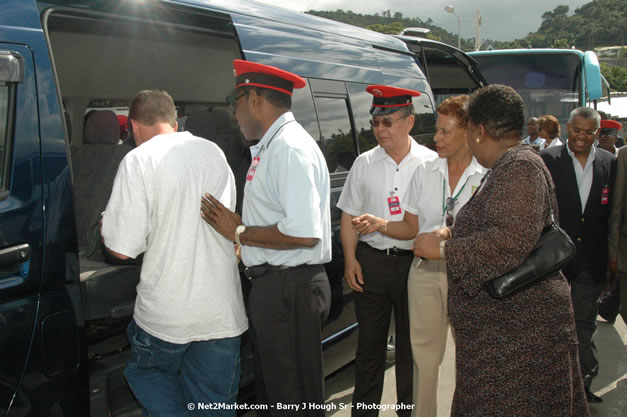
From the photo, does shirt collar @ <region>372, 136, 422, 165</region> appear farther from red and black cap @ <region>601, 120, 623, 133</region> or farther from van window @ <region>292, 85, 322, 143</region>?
red and black cap @ <region>601, 120, 623, 133</region>

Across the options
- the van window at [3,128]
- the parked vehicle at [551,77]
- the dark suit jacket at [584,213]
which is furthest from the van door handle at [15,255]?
the parked vehicle at [551,77]

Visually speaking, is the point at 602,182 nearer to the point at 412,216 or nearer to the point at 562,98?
the point at 412,216

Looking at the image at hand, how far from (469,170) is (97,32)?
2.65m

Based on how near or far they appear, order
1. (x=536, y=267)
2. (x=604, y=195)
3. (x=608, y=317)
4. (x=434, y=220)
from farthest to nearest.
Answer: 1. (x=608, y=317)
2. (x=604, y=195)
3. (x=434, y=220)
4. (x=536, y=267)

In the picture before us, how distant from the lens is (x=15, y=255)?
5.94 feet

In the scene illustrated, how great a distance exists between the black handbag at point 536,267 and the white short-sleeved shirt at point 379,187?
1.23 metres

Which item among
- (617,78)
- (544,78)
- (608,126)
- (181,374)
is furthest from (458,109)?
(617,78)

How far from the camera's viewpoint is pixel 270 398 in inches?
97.7

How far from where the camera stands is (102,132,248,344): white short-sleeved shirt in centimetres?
211

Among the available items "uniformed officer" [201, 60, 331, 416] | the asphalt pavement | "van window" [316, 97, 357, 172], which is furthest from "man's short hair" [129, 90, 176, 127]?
the asphalt pavement

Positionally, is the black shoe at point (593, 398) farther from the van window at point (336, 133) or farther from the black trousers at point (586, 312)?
the van window at point (336, 133)

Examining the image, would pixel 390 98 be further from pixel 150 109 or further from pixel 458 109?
pixel 150 109

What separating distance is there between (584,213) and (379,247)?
1.54 meters

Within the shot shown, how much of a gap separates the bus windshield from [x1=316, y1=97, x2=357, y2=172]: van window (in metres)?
6.60
